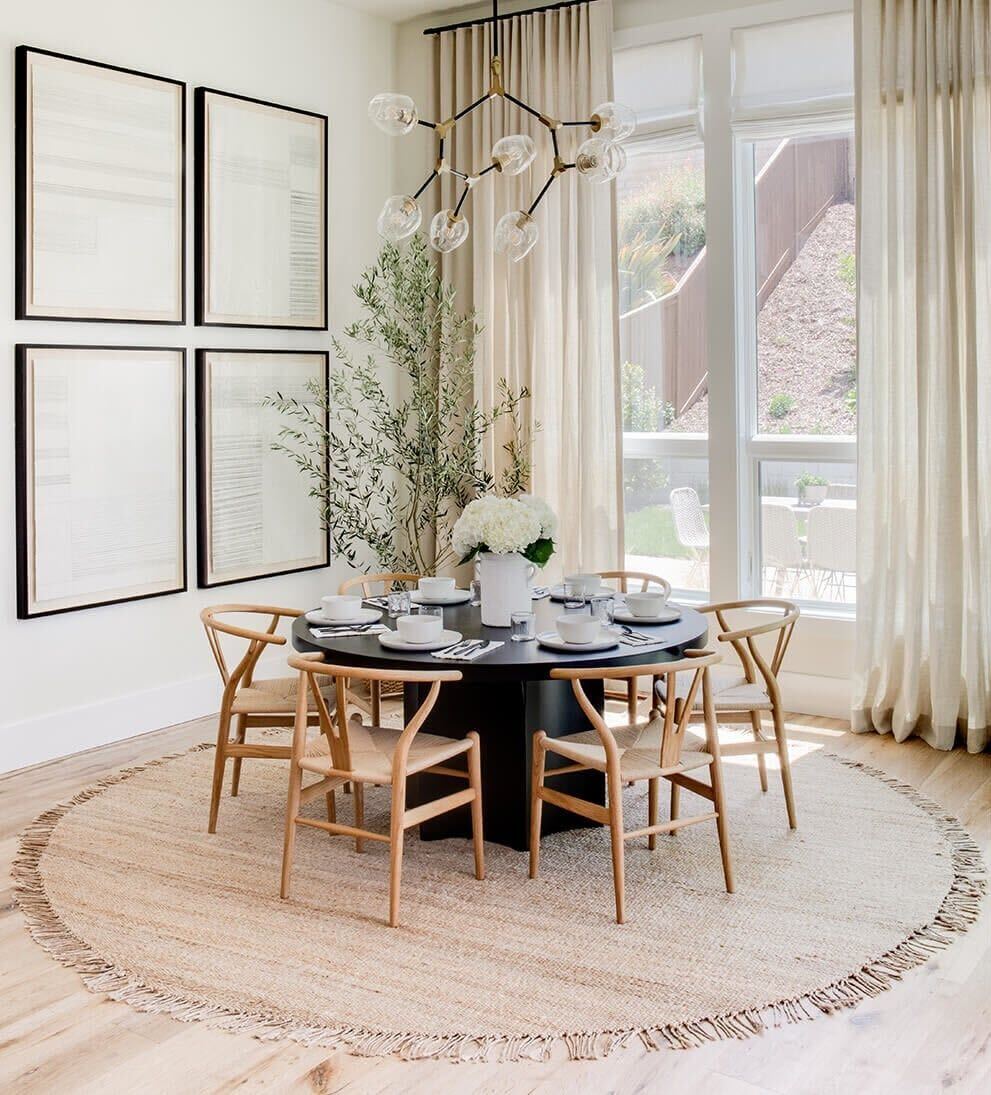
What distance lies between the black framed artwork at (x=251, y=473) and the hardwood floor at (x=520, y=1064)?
2.63 m

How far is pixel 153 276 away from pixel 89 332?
0.40m

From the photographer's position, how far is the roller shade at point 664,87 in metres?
5.47

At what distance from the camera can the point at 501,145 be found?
147 inches

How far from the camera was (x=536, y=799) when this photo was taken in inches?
140

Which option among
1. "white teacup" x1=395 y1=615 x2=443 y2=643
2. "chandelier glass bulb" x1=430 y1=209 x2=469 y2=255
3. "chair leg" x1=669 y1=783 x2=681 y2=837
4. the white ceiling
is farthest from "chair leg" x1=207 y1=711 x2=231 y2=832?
the white ceiling

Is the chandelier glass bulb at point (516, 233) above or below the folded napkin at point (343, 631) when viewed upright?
above

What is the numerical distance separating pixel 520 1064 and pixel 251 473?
3.47 m

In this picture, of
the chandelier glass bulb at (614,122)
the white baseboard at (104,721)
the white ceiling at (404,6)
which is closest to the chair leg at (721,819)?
the chandelier glass bulb at (614,122)

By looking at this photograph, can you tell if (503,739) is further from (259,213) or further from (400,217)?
(259,213)

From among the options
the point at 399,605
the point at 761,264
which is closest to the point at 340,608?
the point at 399,605

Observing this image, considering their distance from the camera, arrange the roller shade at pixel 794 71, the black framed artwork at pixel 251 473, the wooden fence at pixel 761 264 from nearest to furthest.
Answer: the roller shade at pixel 794 71
the wooden fence at pixel 761 264
the black framed artwork at pixel 251 473

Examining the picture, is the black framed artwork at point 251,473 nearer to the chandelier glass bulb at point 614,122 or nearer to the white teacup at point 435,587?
the white teacup at point 435,587

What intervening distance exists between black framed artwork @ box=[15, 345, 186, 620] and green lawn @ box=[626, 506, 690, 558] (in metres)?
2.06

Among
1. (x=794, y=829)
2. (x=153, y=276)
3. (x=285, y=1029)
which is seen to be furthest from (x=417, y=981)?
(x=153, y=276)
